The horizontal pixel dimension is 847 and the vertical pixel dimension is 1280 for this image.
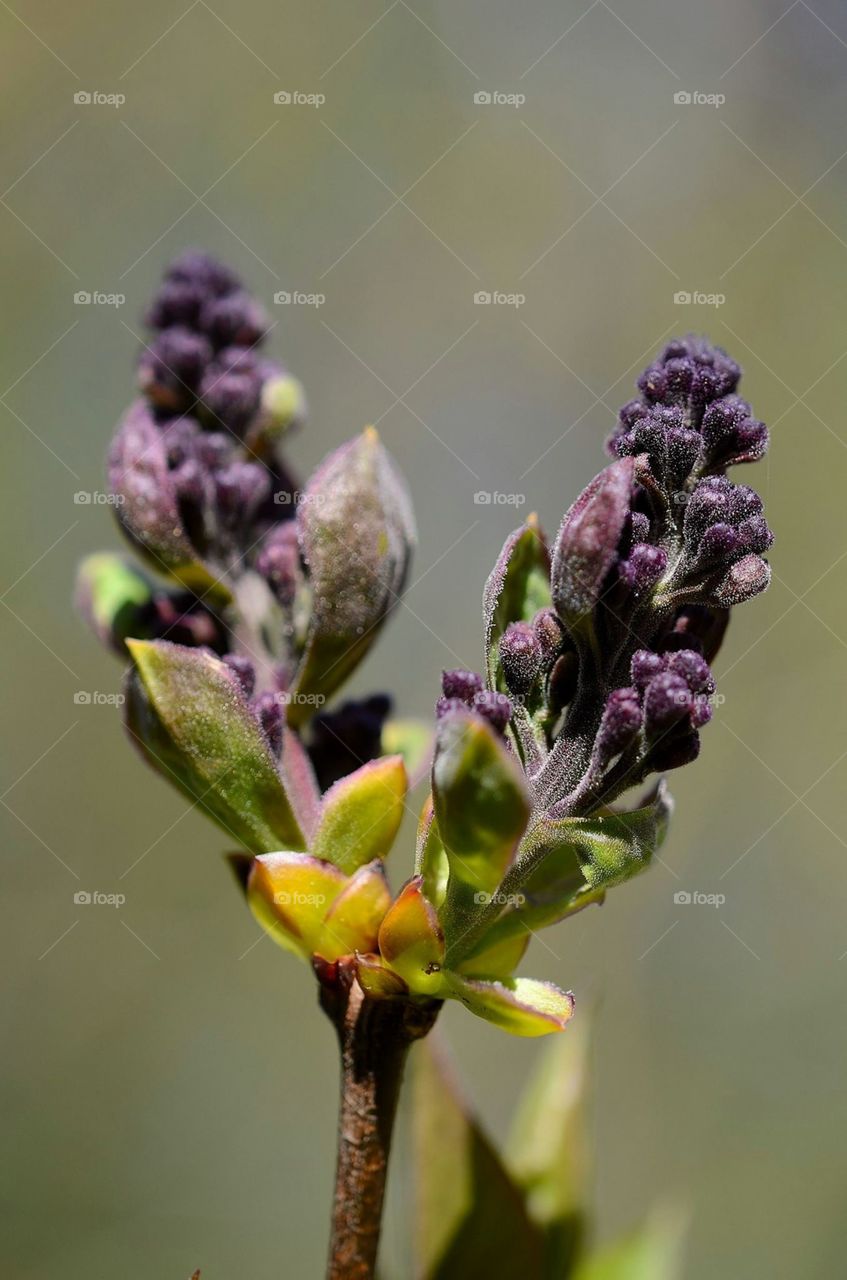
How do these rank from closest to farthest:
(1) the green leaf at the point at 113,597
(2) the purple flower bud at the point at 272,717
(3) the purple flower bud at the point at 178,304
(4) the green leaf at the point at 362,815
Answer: (4) the green leaf at the point at 362,815 → (2) the purple flower bud at the point at 272,717 → (1) the green leaf at the point at 113,597 → (3) the purple flower bud at the point at 178,304

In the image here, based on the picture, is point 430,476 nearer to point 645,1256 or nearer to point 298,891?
point 645,1256

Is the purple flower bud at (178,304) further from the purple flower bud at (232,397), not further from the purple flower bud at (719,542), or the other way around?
the purple flower bud at (719,542)

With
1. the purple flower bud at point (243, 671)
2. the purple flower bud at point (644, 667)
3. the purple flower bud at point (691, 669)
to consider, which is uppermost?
the purple flower bud at point (691, 669)

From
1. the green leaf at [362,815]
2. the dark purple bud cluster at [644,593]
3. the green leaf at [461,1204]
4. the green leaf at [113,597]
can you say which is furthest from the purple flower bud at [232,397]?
the green leaf at [461,1204]

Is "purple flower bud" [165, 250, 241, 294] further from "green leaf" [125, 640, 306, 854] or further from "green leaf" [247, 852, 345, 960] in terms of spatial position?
"green leaf" [247, 852, 345, 960]

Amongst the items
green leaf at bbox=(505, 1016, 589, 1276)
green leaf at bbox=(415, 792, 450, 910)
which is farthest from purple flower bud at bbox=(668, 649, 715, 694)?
green leaf at bbox=(505, 1016, 589, 1276)

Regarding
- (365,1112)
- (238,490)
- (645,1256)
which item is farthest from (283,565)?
(645,1256)
